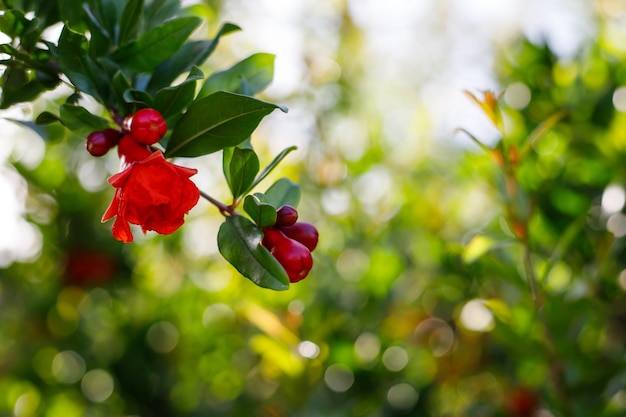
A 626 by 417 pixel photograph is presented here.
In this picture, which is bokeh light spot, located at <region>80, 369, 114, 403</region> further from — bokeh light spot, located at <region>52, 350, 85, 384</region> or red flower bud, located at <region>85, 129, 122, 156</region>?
red flower bud, located at <region>85, 129, 122, 156</region>

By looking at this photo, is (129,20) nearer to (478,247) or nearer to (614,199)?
(478,247)

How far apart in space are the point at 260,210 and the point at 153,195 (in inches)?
5.3

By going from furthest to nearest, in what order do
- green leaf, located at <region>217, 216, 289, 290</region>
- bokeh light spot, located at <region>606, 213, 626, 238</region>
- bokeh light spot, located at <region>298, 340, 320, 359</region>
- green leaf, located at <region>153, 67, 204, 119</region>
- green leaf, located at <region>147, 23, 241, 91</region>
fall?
bokeh light spot, located at <region>606, 213, 626, 238</region> < bokeh light spot, located at <region>298, 340, 320, 359</region> < green leaf, located at <region>147, 23, 241, 91</region> < green leaf, located at <region>153, 67, 204, 119</region> < green leaf, located at <region>217, 216, 289, 290</region>

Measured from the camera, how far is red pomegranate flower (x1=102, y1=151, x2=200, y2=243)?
0.82m

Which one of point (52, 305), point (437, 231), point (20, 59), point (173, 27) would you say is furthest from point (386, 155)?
point (20, 59)

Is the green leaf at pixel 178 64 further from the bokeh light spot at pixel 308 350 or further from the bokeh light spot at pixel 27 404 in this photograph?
the bokeh light spot at pixel 27 404

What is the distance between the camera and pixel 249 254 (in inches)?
33.1

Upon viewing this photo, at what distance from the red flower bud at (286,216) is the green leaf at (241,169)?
58 millimetres

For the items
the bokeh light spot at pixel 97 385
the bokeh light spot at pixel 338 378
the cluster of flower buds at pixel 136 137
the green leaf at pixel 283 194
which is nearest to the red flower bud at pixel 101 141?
the cluster of flower buds at pixel 136 137

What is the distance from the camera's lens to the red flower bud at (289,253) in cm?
86

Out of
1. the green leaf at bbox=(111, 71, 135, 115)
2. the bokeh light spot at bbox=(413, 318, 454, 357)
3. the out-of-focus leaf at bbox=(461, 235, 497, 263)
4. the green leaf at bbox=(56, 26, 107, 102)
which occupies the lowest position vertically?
the green leaf at bbox=(56, 26, 107, 102)

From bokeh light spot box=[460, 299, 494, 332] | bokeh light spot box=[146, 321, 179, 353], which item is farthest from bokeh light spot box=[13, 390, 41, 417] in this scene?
bokeh light spot box=[460, 299, 494, 332]

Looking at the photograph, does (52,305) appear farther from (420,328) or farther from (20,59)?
(20,59)

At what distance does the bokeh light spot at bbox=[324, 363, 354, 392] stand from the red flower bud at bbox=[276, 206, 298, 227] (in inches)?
36.2
